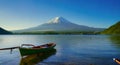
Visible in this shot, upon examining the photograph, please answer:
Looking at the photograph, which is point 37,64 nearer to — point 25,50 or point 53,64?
point 53,64

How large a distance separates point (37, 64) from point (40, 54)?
10.1 metres

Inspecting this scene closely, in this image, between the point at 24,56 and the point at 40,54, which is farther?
the point at 40,54

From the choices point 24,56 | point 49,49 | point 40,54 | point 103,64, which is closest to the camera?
point 103,64

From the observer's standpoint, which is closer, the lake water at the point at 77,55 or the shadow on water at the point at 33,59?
the lake water at the point at 77,55

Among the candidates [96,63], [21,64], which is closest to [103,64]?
[96,63]

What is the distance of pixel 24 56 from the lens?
36781mm

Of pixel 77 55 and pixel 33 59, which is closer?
pixel 33 59

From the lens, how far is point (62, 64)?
2806 centimetres

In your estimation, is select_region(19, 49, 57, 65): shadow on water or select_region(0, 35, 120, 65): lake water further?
select_region(19, 49, 57, 65): shadow on water

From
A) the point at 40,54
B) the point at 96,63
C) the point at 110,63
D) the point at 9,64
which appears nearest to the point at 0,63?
the point at 9,64

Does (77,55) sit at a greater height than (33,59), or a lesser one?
greater

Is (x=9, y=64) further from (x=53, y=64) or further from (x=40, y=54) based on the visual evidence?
(x=40, y=54)

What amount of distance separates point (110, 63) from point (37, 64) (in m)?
10.2

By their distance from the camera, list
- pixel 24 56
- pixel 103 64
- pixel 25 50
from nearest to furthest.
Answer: pixel 103 64 → pixel 25 50 → pixel 24 56
